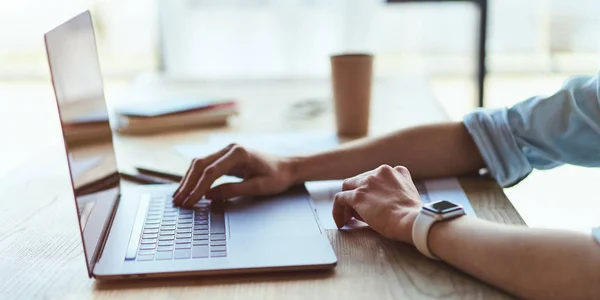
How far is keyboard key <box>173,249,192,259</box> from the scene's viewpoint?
0.81 m

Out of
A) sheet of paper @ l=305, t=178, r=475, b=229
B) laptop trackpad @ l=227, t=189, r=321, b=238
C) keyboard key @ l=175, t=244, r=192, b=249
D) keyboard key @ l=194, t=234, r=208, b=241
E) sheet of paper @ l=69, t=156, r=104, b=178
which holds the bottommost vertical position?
sheet of paper @ l=305, t=178, r=475, b=229

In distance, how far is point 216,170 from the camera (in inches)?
40.8

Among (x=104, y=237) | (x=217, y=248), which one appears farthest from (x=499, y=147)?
(x=104, y=237)

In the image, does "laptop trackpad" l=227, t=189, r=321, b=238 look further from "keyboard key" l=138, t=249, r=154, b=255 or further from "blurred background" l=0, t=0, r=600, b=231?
"blurred background" l=0, t=0, r=600, b=231

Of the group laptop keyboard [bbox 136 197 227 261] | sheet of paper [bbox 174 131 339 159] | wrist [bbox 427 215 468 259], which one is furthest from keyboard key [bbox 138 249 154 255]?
sheet of paper [bbox 174 131 339 159]

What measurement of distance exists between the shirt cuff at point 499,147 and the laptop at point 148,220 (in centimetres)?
30

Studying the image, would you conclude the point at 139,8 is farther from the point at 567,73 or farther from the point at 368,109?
the point at 368,109

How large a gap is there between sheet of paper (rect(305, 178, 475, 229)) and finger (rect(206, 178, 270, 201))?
0.08 m

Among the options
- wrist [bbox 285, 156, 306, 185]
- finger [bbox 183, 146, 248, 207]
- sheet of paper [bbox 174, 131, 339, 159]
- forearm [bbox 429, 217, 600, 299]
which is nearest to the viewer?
forearm [bbox 429, 217, 600, 299]

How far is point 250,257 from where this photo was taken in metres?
0.80

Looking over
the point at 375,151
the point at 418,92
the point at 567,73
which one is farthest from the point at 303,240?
the point at 567,73

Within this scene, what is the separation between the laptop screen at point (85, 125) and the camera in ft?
2.56

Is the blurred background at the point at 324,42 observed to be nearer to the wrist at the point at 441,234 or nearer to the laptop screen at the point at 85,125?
the laptop screen at the point at 85,125

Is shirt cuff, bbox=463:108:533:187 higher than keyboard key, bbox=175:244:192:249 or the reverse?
higher
